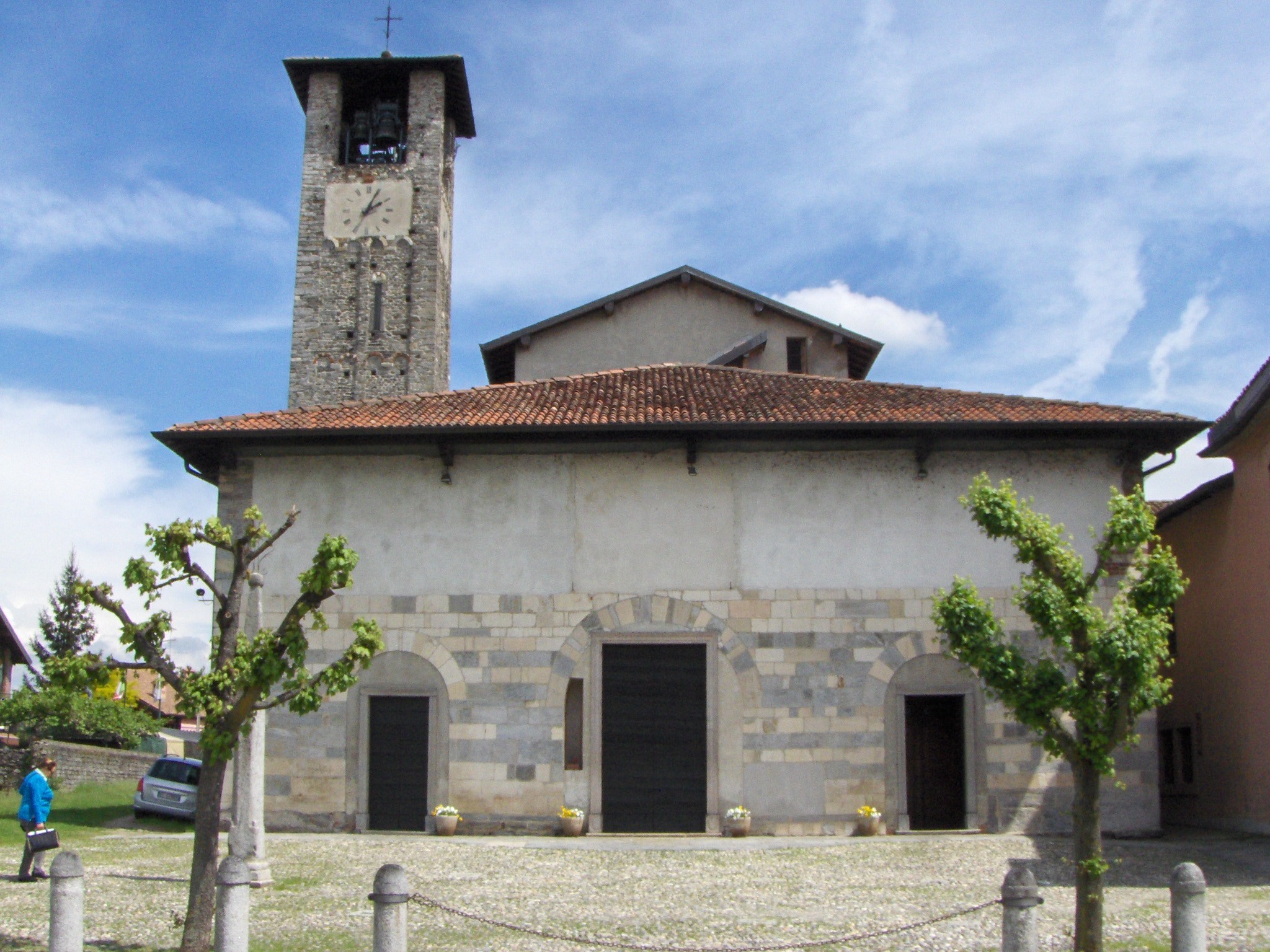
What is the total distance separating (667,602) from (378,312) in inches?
769

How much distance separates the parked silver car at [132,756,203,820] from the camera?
60.5ft

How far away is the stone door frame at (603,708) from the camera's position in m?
15.5

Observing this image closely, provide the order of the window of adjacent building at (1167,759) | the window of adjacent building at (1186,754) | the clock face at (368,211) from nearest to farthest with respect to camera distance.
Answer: the window of adjacent building at (1186,754) → the window of adjacent building at (1167,759) → the clock face at (368,211)

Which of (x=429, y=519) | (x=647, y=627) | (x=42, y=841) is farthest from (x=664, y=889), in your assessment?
(x=429, y=519)

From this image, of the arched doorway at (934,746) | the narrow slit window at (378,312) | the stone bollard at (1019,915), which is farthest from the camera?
the narrow slit window at (378,312)

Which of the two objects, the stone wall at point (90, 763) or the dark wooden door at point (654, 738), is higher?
the dark wooden door at point (654, 738)

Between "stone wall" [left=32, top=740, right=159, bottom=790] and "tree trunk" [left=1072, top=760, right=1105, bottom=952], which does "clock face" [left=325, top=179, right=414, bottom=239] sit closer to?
"stone wall" [left=32, top=740, right=159, bottom=790]

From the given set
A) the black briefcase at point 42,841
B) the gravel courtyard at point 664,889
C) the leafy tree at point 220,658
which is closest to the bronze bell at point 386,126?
the gravel courtyard at point 664,889

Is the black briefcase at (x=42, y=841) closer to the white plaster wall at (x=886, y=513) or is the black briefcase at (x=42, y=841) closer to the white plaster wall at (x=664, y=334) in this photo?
the white plaster wall at (x=886, y=513)

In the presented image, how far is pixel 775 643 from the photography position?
1569cm

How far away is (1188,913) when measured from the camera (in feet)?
24.5

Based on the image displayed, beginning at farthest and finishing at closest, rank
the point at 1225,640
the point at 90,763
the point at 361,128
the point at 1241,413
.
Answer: the point at 361,128 → the point at 90,763 → the point at 1225,640 → the point at 1241,413

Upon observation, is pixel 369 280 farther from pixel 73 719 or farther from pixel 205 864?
pixel 205 864

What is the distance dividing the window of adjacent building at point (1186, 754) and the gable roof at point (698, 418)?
5344 millimetres
